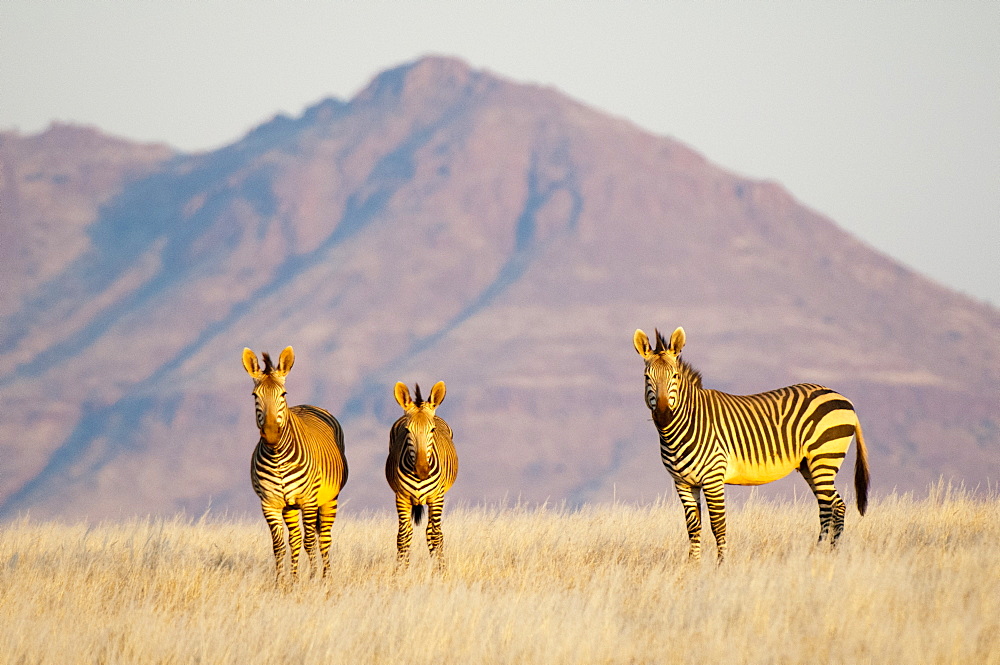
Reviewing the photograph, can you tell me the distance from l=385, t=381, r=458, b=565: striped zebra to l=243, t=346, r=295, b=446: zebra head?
1.08 metres

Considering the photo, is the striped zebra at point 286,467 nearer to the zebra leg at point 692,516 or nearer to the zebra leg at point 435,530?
the zebra leg at point 435,530

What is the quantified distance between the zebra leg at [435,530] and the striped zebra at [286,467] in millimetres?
967

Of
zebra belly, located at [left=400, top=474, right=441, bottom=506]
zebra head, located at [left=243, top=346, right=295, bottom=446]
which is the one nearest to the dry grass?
zebra belly, located at [left=400, top=474, right=441, bottom=506]

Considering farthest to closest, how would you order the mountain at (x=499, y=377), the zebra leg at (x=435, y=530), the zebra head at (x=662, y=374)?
the mountain at (x=499, y=377), the zebra leg at (x=435, y=530), the zebra head at (x=662, y=374)

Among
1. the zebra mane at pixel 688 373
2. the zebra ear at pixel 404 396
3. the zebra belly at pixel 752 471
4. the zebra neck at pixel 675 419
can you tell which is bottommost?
the zebra belly at pixel 752 471

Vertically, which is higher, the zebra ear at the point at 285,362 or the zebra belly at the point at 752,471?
the zebra ear at the point at 285,362

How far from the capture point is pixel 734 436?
11367 mm

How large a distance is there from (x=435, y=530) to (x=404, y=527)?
0.33 m

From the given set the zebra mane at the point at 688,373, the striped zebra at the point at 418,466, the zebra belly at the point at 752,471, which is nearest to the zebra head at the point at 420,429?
the striped zebra at the point at 418,466

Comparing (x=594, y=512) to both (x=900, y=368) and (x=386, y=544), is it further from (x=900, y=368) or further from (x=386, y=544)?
(x=900, y=368)

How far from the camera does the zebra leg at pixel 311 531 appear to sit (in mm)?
11445

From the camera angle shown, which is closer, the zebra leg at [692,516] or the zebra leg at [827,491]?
the zebra leg at [692,516]

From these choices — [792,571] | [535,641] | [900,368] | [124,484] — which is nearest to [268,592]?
[535,641]

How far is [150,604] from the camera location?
33.7 ft
